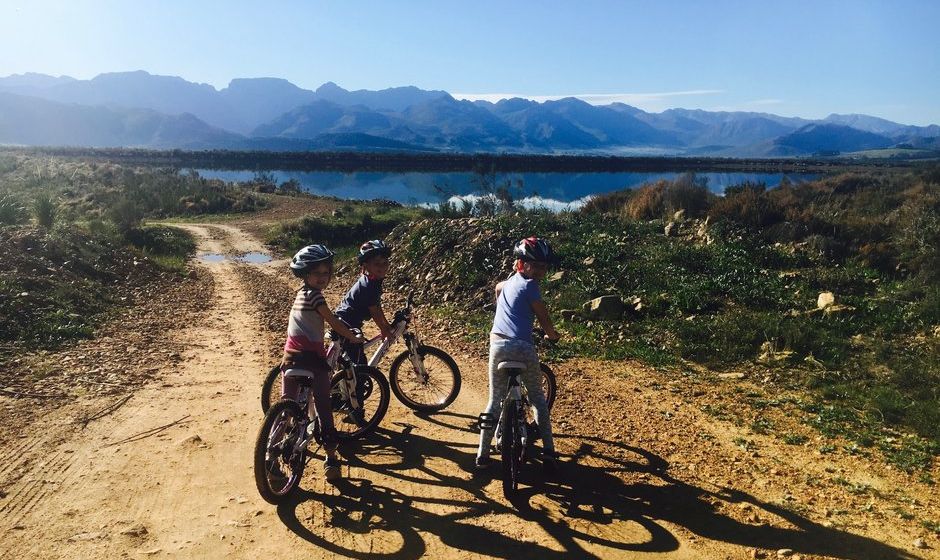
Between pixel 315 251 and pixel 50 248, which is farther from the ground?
pixel 315 251

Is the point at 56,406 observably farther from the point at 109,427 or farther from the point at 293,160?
the point at 293,160

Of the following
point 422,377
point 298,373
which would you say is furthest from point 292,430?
point 422,377

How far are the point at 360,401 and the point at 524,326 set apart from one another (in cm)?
235

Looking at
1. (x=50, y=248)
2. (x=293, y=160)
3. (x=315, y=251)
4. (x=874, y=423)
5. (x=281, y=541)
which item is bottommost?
(x=281, y=541)

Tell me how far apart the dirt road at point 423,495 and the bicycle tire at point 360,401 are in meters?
0.20

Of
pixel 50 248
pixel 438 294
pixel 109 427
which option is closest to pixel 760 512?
pixel 109 427

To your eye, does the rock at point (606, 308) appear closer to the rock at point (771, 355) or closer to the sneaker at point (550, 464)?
the rock at point (771, 355)

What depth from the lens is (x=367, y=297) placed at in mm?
6398

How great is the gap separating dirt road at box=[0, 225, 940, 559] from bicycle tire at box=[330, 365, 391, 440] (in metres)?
0.20

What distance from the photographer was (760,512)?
16.4 ft

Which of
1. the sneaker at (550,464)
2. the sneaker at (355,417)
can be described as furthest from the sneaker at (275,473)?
the sneaker at (550,464)

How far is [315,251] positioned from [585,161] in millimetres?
109749

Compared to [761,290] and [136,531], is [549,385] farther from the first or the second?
[761,290]

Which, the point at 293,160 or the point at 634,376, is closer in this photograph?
the point at 634,376
